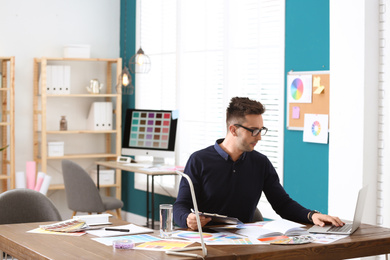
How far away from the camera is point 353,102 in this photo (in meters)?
4.32

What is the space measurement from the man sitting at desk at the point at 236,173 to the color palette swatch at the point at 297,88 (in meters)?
1.57

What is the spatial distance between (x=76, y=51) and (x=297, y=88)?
2683 millimetres

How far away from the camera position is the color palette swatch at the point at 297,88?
4965 mm

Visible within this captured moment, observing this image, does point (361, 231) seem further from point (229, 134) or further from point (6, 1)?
point (6, 1)

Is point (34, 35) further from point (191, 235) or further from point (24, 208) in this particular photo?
point (191, 235)

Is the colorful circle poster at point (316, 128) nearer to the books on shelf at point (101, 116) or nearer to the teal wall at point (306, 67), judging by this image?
the teal wall at point (306, 67)

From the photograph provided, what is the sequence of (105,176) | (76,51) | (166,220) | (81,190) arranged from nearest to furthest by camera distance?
(166,220) < (81,190) < (76,51) < (105,176)

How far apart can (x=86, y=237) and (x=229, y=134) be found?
3.30 feet

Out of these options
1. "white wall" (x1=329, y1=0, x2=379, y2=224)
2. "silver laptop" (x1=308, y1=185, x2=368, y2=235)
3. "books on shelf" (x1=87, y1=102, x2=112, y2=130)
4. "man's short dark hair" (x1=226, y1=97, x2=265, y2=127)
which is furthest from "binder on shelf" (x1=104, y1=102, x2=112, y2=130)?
"silver laptop" (x1=308, y1=185, x2=368, y2=235)

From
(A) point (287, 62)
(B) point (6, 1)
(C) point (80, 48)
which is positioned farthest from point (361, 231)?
(B) point (6, 1)

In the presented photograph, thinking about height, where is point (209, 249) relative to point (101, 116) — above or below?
below

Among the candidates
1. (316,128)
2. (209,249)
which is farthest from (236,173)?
(316,128)

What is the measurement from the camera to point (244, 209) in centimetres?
348

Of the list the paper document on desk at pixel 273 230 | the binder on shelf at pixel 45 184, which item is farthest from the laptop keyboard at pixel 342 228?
the binder on shelf at pixel 45 184
